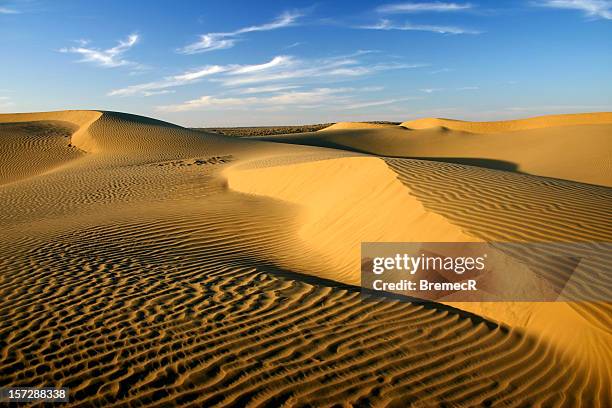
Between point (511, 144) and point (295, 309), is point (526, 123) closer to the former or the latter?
point (511, 144)

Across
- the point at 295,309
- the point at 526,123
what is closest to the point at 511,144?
the point at 526,123

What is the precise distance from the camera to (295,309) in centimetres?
482

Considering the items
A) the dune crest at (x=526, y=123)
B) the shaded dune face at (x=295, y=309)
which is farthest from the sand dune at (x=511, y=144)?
the shaded dune face at (x=295, y=309)

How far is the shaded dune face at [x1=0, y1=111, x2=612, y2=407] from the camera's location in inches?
137

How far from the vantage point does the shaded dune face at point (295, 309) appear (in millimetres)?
3484

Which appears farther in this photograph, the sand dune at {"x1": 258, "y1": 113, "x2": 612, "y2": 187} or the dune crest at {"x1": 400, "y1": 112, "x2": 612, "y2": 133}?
the dune crest at {"x1": 400, "y1": 112, "x2": 612, "y2": 133}

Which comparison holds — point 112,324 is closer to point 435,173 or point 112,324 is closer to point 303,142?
point 435,173

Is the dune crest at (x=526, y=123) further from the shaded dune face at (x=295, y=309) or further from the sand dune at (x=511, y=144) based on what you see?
the shaded dune face at (x=295, y=309)

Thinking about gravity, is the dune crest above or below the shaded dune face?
above

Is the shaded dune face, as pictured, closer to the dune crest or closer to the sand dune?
the sand dune

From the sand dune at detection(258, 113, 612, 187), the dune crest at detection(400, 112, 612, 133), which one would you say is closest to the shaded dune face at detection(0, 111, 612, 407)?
the sand dune at detection(258, 113, 612, 187)

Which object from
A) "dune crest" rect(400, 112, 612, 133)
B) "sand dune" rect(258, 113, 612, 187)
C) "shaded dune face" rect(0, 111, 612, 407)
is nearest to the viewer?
"shaded dune face" rect(0, 111, 612, 407)

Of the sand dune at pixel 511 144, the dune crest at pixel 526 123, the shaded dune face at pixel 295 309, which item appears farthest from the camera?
the dune crest at pixel 526 123

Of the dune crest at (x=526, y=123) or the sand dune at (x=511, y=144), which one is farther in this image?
the dune crest at (x=526, y=123)
